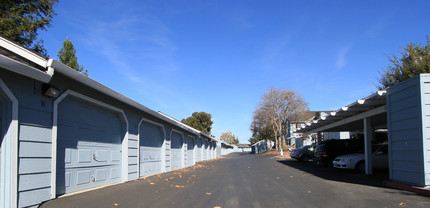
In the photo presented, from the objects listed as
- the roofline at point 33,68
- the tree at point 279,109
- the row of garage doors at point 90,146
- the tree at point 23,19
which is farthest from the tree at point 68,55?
the tree at point 279,109

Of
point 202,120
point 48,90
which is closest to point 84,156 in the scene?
point 48,90

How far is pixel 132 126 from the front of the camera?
1115 cm

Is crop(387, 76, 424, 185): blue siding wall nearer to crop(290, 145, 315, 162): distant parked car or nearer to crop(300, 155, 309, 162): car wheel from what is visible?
crop(290, 145, 315, 162): distant parked car

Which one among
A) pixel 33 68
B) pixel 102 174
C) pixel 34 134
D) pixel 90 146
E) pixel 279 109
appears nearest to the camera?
pixel 33 68

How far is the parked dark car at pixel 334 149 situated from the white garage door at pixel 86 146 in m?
12.6

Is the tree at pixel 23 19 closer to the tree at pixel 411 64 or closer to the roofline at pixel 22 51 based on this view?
the roofline at pixel 22 51

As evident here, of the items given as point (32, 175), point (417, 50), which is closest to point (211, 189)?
point (32, 175)

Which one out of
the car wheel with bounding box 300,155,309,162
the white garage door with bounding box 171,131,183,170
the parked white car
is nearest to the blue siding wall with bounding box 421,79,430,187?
the parked white car

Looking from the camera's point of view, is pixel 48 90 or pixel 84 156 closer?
pixel 48 90

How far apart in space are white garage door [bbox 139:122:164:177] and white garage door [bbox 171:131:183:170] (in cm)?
258

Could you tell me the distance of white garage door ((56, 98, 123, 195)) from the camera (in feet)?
23.7

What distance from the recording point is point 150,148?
13336mm

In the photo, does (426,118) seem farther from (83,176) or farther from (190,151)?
(190,151)

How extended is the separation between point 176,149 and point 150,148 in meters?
5.39
